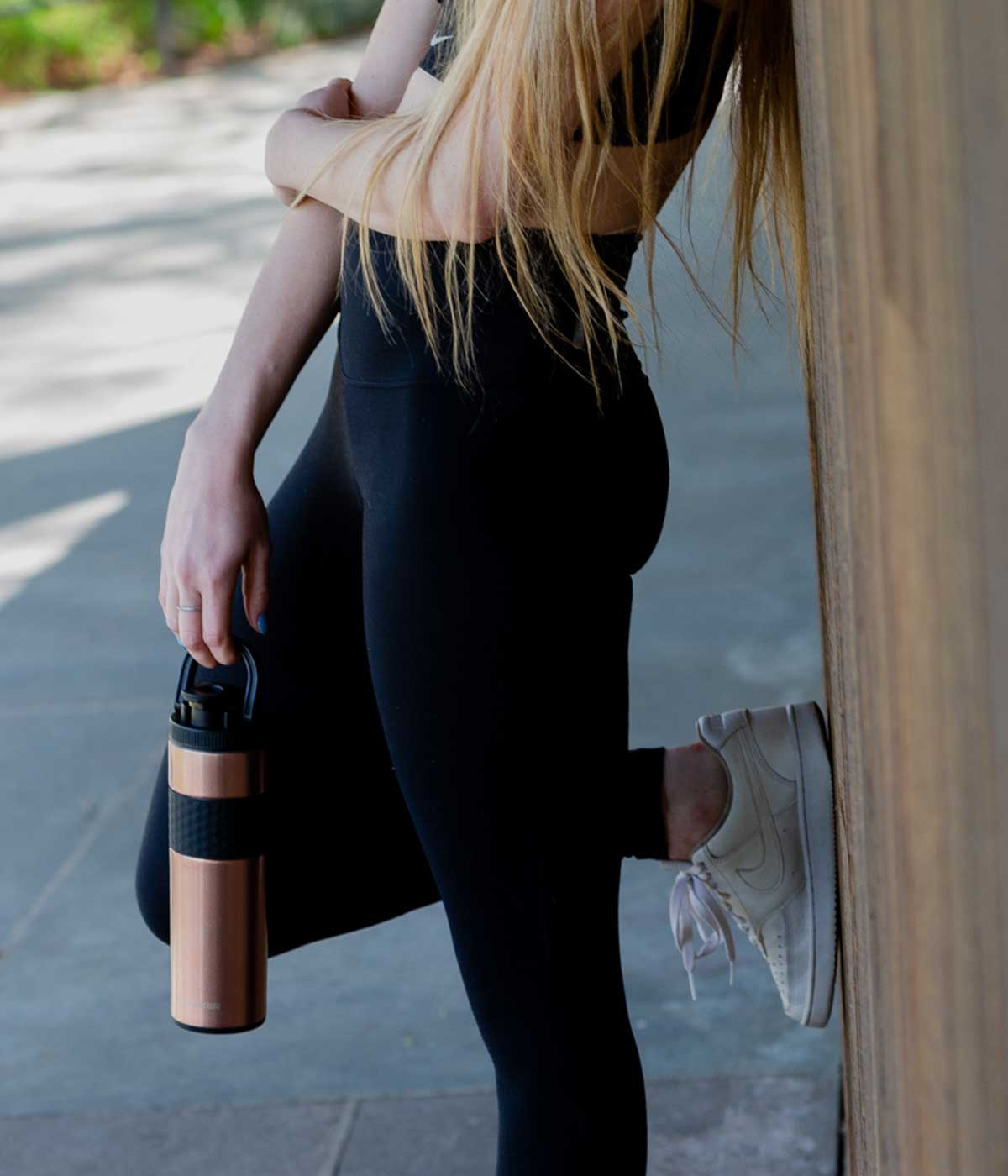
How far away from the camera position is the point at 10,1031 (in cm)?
266

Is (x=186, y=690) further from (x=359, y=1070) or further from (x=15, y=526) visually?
(x=15, y=526)

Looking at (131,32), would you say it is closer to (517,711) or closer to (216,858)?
(216,858)

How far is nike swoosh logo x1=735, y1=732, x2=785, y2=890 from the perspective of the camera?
4.76ft

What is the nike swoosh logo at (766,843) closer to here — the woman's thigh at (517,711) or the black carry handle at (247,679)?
the woman's thigh at (517,711)

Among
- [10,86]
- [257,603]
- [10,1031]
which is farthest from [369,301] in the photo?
[10,86]

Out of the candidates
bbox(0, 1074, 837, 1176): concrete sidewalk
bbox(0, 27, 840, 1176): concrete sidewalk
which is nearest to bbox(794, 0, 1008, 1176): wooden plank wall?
bbox(0, 27, 840, 1176): concrete sidewalk

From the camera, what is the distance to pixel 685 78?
1.26 meters

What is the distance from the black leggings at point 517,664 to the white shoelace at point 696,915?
0.18 metres

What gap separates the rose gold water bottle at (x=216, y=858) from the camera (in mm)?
1424

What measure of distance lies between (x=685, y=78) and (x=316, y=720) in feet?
2.28

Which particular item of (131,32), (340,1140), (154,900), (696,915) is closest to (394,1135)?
(340,1140)

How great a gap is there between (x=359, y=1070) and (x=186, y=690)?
118 cm

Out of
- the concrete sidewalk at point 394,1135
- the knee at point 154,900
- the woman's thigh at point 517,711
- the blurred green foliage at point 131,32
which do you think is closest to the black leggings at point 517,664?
the woman's thigh at point 517,711

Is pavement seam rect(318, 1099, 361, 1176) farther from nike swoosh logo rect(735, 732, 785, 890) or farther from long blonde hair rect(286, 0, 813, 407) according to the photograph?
long blonde hair rect(286, 0, 813, 407)
